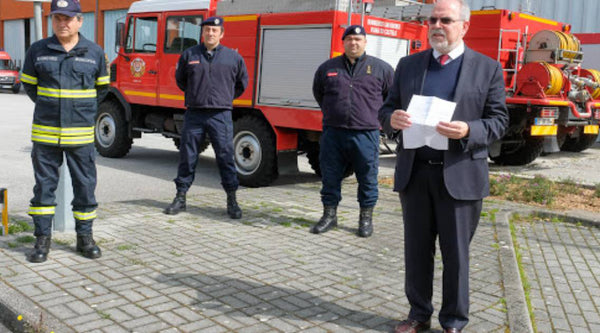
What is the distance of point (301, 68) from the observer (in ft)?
26.9

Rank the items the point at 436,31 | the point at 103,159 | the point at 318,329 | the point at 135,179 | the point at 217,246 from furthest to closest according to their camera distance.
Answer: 1. the point at 103,159
2. the point at 135,179
3. the point at 217,246
4. the point at 318,329
5. the point at 436,31

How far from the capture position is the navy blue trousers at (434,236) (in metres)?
3.39

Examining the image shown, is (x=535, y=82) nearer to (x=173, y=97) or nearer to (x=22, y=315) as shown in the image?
(x=173, y=97)

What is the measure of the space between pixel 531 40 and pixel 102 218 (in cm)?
855

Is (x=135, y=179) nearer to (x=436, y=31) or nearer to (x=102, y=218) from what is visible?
(x=102, y=218)

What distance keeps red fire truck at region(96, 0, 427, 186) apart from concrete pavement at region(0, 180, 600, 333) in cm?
209

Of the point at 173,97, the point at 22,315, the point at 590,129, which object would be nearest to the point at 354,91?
the point at 22,315

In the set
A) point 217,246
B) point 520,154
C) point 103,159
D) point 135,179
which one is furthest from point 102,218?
point 520,154

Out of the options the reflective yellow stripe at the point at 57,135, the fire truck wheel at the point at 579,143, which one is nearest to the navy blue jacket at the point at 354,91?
the reflective yellow stripe at the point at 57,135

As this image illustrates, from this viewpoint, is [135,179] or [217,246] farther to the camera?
[135,179]

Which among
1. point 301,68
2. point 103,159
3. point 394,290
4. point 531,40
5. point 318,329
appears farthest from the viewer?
point 531,40

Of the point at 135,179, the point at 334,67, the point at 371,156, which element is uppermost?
the point at 334,67

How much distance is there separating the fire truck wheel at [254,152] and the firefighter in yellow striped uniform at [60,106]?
3.83 m

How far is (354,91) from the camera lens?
5.95 meters
